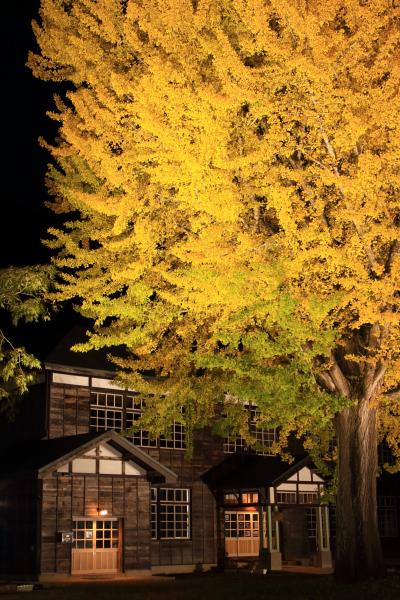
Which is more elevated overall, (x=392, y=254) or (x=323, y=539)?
(x=392, y=254)

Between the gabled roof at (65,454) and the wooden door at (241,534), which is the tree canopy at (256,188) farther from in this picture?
the wooden door at (241,534)

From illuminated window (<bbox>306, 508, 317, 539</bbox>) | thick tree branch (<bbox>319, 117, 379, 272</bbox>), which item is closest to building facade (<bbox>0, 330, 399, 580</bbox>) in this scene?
illuminated window (<bbox>306, 508, 317, 539</bbox>)

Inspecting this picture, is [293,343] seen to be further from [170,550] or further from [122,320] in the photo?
[170,550]

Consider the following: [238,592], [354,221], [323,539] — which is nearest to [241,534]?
[323,539]

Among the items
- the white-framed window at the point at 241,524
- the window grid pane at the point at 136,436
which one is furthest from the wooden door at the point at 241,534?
the window grid pane at the point at 136,436

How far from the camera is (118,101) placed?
17.1 meters

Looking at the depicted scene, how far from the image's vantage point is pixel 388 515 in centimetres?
3678

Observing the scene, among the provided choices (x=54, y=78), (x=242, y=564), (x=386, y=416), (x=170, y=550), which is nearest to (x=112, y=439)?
(x=170, y=550)

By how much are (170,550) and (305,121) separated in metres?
18.5

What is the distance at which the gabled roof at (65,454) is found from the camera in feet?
78.4

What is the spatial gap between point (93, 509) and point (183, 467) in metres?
5.17

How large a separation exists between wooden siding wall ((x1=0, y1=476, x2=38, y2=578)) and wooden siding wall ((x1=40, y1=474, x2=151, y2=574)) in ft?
1.33

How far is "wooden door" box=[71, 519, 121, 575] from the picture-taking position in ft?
81.8

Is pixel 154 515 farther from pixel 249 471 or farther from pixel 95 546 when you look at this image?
pixel 249 471
